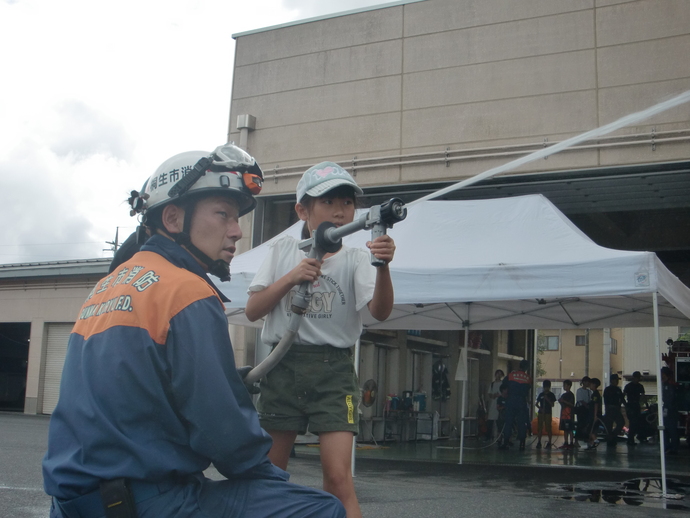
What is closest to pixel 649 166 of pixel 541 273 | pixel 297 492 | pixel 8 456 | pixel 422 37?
pixel 422 37

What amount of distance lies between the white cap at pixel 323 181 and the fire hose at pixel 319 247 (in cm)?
35

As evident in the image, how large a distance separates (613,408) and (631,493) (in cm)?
1116

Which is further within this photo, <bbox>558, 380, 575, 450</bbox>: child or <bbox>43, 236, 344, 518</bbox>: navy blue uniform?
<bbox>558, 380, 575, 450</bbox>: child

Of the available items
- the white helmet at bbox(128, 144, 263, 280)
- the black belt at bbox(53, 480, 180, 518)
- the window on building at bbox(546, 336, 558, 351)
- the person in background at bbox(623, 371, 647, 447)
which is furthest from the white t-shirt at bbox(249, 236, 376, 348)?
the window on building at bbox(546, 336, 558, 351)

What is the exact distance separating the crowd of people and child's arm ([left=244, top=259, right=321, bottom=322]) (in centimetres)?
1246

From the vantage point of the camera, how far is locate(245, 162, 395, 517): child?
9.15ft

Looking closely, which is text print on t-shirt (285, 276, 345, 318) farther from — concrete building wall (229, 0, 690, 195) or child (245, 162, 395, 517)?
concrete building wall (229, 0, 690, 195)

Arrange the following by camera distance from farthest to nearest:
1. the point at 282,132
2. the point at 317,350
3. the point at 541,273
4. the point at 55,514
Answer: the point at 282,132 → the point at 541,273 → the point at 317,350 → the point at 55,514

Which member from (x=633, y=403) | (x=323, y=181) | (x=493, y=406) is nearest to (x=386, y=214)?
(x=323, y=181)

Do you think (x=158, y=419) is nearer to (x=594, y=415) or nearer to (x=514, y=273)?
(x=514, y=273)

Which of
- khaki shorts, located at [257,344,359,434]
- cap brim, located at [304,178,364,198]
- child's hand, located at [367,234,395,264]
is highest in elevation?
cap brim, located at [304,178,364,198]

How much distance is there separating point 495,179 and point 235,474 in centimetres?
1159

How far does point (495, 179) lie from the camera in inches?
501

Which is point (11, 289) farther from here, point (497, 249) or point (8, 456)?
point (497, 249)
